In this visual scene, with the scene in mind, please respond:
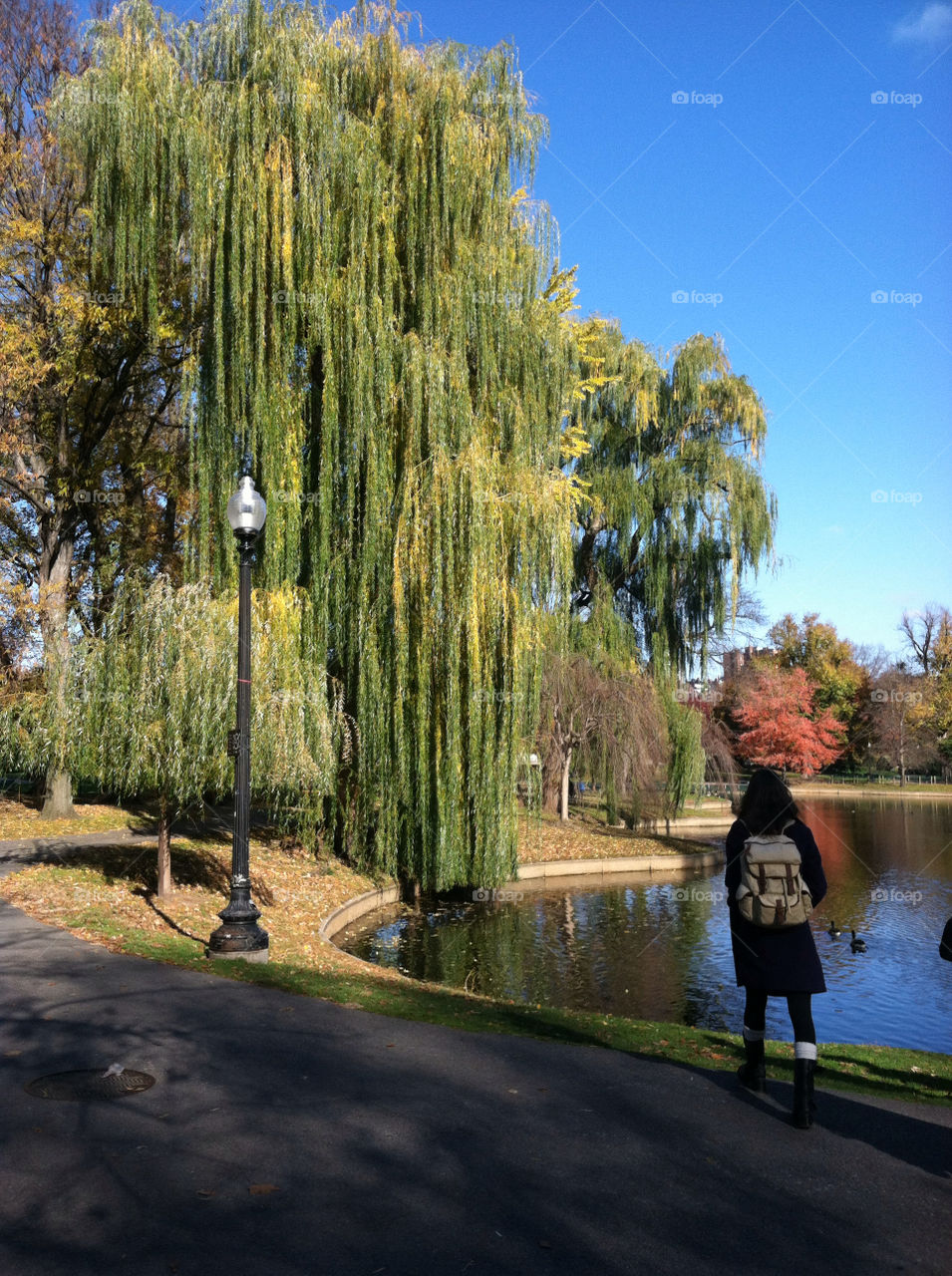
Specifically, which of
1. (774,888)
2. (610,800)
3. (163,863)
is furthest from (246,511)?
(610,800)

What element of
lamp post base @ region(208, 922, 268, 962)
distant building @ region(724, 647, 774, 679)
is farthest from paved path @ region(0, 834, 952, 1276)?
distant building @ region(724, 647, 774, 679)

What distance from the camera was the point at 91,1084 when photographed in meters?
5.25

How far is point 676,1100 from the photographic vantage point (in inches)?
209

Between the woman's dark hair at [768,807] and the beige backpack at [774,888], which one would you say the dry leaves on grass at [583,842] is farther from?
the beige backpack at [774,888]

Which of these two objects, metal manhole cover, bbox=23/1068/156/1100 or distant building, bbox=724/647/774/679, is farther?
distant building, bbox=724/647/774/679

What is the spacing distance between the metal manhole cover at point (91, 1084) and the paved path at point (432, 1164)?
0.28ft

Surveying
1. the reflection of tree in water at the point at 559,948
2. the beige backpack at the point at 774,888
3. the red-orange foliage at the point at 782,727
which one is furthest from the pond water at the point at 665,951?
the red-orange foliage at the point at 782,727

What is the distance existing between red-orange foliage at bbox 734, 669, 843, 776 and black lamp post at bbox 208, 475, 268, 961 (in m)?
45.6

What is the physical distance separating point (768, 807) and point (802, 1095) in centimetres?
141

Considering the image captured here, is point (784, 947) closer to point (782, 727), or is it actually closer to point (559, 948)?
point (559, 948)

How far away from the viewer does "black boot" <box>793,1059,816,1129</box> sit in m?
4.92

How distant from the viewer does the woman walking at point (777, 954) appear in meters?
5.01

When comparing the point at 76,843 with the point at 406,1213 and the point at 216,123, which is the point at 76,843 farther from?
the point at 406,1213

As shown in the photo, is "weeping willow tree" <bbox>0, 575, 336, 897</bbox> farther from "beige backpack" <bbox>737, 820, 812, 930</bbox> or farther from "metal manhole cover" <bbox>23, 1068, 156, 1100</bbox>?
"beige backpack" <bbox>737, 820, 812, 930</bbox>
